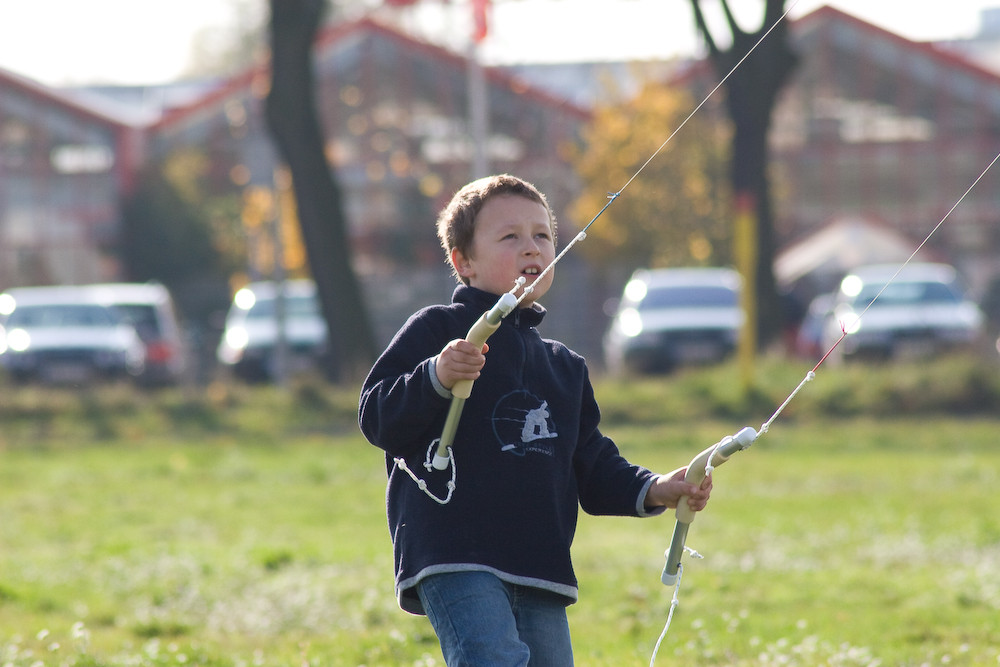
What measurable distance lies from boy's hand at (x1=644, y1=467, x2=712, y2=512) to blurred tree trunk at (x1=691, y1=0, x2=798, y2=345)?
16038 mm

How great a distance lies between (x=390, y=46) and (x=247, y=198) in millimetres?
6101

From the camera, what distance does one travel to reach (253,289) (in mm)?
24516

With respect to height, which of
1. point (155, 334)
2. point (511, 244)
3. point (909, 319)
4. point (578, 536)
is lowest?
point (155, 334)

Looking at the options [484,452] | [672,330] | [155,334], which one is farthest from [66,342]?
[484,452]

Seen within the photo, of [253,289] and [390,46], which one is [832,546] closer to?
[253,289]

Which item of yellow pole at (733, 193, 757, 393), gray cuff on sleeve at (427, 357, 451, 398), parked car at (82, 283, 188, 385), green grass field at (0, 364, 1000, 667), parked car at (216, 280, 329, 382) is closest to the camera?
gray cuff on sleeve at (427, 357, 451, 398)

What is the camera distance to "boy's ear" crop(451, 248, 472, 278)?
3729 millimetres

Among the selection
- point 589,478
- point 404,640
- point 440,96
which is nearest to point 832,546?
point 404,640

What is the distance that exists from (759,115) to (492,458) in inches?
677

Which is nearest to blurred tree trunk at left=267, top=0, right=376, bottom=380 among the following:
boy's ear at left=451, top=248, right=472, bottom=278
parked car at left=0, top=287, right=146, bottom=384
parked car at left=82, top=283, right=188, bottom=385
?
parked car at left=0, top=287, right=146, bottom=384

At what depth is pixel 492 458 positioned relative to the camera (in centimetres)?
349

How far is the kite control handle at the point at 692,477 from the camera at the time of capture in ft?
11.0

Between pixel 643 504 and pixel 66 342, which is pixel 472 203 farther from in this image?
pixel 66 342

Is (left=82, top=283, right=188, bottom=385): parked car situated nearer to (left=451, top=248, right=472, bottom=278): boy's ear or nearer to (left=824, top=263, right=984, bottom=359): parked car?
(left=824, top=263, right=984, bottom=359): parked car
